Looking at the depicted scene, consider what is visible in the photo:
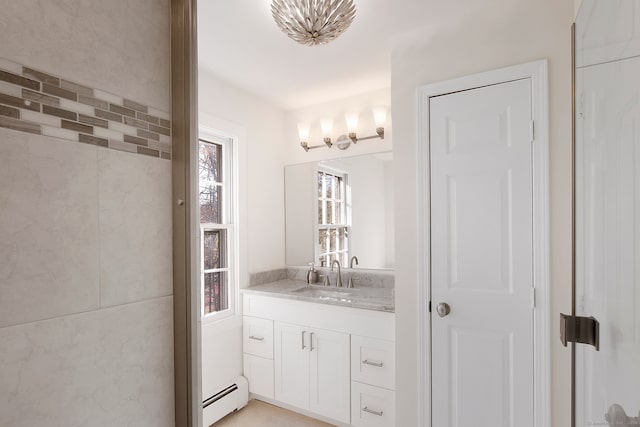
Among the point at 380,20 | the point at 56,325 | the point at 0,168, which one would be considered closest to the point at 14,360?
the point at 56,325

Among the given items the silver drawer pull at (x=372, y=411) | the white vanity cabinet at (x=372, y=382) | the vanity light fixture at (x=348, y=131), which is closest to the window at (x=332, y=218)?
the vanity light fixture at (x=348, y=131)

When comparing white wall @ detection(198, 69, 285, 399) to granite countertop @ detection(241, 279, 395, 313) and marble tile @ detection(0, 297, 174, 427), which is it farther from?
marble tile @ detection(0, 297, 174, 427)

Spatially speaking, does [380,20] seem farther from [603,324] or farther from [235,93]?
[603,324]

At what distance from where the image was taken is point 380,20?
1872 mm

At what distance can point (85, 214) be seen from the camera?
25.9 inches

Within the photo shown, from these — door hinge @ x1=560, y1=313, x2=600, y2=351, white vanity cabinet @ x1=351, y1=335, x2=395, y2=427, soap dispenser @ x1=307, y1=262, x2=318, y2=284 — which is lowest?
Result: white vanity cabinet @ x1=351, y1=335, x2=395, y2=427

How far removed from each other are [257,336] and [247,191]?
3.91 feet

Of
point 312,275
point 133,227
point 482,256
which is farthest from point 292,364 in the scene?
point 133,227

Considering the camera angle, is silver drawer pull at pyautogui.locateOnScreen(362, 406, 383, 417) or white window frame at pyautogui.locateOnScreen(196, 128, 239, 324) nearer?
silver drawer pull at pyautogui.locateOnScreen(362, 406, 383, 417)

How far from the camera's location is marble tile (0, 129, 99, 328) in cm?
56

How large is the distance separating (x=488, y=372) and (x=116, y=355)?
171 centimetres

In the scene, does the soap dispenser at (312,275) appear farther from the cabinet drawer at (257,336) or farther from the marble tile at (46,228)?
the marble tile at (46,228)

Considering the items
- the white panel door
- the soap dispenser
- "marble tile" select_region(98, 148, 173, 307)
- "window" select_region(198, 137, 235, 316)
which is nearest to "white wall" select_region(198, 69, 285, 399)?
"window" select_region(198, 137, 235, 316)

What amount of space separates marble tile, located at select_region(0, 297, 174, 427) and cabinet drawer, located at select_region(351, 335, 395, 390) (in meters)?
1.60
